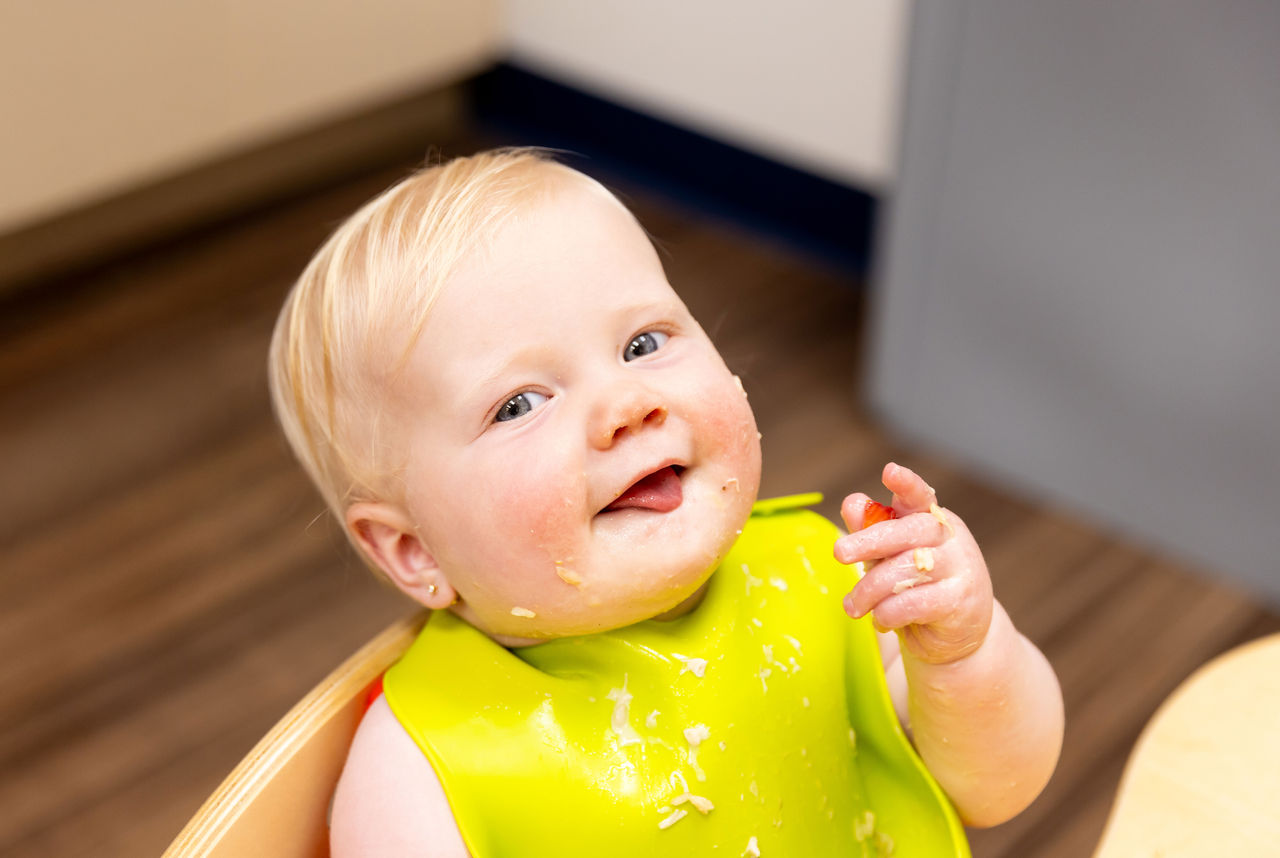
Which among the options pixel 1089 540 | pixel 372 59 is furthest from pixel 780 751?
pixel 372 59

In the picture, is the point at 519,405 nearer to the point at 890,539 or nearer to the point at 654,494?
the point at 654,494

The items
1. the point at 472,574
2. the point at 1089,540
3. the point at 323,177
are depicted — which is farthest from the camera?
the point at 323,177

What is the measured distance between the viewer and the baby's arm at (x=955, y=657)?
0.55 meters

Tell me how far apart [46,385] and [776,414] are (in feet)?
3.56

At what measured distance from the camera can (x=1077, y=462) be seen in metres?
1.67

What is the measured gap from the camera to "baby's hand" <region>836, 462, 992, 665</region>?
0.55 m

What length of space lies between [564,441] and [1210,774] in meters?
0.36

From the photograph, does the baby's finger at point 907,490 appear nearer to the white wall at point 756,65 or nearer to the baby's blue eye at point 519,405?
the baby's blue eye at point 519,405

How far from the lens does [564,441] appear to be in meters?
0.56

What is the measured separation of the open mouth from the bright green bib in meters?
0.08

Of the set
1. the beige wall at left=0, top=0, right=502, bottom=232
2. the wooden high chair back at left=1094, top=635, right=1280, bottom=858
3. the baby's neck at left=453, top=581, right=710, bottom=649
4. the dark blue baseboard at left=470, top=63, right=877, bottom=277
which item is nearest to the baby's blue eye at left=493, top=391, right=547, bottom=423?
the baby's neck at left=453, top=581, right=710, bottom=649

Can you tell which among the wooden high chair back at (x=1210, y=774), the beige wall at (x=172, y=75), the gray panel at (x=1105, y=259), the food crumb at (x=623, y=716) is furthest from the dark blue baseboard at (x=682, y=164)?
the food crumb at (x=623, y=716)

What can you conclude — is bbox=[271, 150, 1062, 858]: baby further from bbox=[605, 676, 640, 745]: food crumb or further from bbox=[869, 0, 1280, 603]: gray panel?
bbox=[869, 0, 1280, 603]: gray panel

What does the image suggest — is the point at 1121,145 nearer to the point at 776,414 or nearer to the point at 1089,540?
the point at 1089,540
